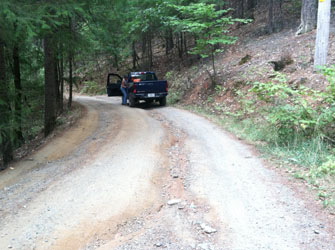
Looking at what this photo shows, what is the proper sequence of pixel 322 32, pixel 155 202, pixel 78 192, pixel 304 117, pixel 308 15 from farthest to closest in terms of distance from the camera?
pixel 308 15 → pixel 322 32 → pixel 304 117 → pixel 78 192 → pixel 155 202

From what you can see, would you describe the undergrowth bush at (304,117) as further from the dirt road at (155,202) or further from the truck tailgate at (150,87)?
the truck tailgate at (150,87)

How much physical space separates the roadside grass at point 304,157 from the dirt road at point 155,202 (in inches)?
13.0

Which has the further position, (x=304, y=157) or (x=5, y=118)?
(x=5, y=118)

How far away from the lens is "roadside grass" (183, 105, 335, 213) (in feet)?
14.8

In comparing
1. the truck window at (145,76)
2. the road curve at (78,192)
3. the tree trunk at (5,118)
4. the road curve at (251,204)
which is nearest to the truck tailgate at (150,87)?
the truck window at (145,76)

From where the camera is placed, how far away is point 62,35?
887 cm

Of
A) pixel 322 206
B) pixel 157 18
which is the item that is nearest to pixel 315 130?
pixel 322 206

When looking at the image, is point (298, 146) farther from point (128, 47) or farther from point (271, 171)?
point (128, 47)

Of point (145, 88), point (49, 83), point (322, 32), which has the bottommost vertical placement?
point (145, 88)

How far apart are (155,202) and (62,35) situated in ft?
22.6

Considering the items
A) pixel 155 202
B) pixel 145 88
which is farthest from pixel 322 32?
pixel 155 202

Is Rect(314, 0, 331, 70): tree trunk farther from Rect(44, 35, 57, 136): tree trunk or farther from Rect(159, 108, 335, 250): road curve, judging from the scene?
Rect(44, 35, 57, 136): tree trunk

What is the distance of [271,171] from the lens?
5492 millimetres

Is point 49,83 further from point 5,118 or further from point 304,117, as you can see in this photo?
point 304,117
